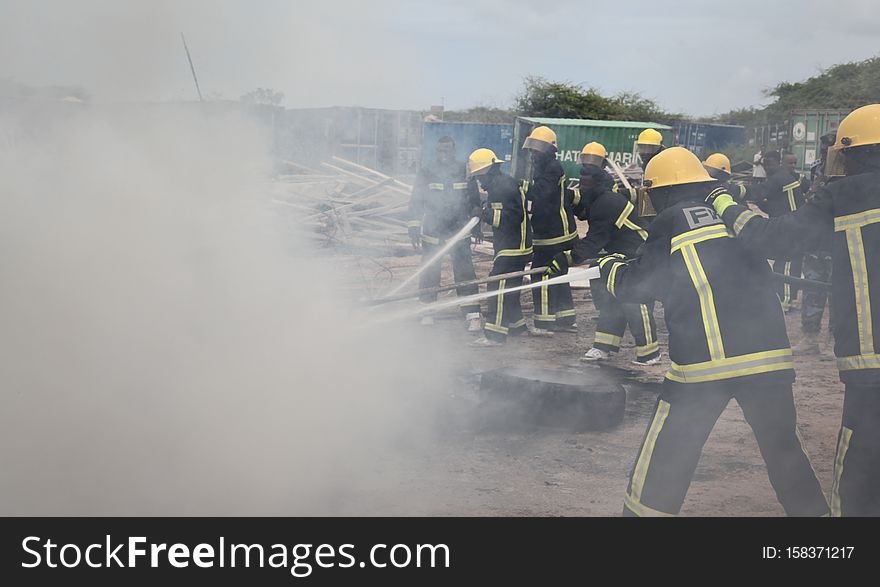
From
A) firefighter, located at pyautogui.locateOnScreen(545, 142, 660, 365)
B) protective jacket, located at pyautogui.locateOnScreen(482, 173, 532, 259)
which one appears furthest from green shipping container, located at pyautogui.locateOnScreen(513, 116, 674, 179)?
firefighter, located at pyautogui.locateOnScreen(545, 142, 660, 365)

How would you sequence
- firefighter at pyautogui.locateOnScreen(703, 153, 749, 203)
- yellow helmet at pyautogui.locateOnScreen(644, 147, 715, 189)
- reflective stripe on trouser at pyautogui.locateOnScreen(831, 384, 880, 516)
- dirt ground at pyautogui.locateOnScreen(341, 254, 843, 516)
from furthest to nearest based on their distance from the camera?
firefighter at pyautogui.locateOnScreen(703, 153, 749, 203), dirt ground at pyautogui.locateOnScreen(341, 254, 843, 516), yellow helmet at pyautogui.locateOnScreen(644, 147, 715, 189), reflective stripe on trouser at pyautogui.locateOnScreen(831, 384, 880, 516)

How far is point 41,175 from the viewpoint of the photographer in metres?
4.05

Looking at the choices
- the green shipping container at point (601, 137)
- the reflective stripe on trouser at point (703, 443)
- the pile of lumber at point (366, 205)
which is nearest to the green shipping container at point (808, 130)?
the green shipping container at point (601, 137)

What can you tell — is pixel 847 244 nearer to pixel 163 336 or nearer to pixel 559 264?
pixel 163 336

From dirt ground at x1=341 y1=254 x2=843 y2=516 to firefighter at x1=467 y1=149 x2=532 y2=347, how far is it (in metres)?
1.24

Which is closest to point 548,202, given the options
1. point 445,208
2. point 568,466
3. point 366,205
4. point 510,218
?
point 510,218

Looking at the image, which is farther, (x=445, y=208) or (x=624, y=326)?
(x=445, y=208)

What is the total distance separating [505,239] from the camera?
7703 millimetres

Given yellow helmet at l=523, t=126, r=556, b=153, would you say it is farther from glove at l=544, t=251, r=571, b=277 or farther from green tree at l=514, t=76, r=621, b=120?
green tree at l=514, t=76, r=621, b=120

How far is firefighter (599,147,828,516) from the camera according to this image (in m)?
3.01

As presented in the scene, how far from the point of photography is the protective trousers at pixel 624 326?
6.72m

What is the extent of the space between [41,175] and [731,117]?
30978 millimetres

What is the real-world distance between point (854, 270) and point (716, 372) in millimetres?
631
